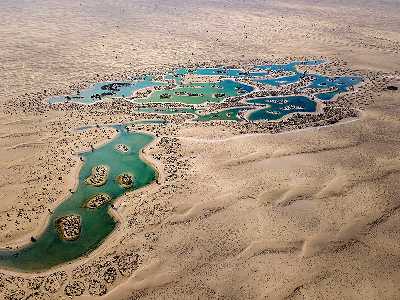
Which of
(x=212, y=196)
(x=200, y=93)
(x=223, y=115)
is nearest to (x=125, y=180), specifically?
(x=212, y=196)

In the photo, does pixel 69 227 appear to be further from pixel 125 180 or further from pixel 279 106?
pixel 279 106

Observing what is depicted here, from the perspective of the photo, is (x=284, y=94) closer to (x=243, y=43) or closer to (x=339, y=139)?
(x=339, y=139)

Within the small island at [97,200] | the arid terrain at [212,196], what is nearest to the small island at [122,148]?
the arid terrain at [212,196]

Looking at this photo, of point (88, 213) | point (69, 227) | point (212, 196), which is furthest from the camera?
point (212, 196)

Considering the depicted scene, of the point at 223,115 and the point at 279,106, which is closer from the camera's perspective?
the point at 223,115

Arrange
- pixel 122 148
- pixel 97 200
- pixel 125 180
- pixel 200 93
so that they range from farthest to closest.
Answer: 1. pixel 200 93
2. pixel 122 148
3. pixel 125 180
4. pixel 97 200

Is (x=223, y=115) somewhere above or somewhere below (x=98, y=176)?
above
